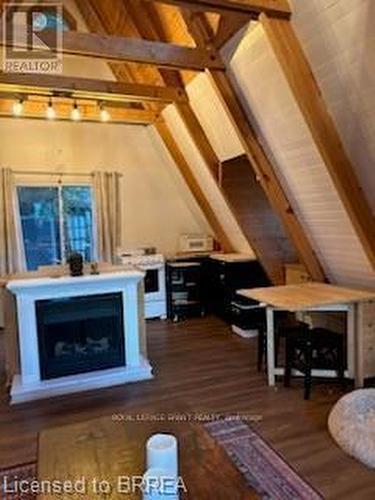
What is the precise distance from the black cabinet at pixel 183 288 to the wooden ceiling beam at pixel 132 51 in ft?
Answer: 9.85

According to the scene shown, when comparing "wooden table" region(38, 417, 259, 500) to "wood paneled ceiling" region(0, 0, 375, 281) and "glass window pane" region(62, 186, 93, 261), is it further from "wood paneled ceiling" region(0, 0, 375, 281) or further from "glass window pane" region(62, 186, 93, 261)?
"glass window pane" region(62, 186, 93, 261)

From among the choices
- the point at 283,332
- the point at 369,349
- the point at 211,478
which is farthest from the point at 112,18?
the point at 211,478

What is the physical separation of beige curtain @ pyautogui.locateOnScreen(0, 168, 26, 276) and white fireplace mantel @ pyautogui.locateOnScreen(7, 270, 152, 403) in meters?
2.14

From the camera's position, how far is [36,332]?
3.45 m

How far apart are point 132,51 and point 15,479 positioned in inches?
125

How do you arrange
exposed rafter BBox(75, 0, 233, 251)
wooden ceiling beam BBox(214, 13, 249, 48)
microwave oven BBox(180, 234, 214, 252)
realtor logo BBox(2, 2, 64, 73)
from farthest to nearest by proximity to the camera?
microwave oven BBox(180, 234, 214, 252) < exposed rafter BBox(75, 0, 233, 251) < realtor logo BBox(2, 2, 64, 73) < wooden ceiling beam BBox(214, 13, 249, 48)

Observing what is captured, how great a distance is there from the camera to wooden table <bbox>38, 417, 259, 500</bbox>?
1.46 metres

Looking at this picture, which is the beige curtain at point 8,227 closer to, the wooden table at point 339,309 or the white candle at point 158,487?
the wooden table at point 339,309

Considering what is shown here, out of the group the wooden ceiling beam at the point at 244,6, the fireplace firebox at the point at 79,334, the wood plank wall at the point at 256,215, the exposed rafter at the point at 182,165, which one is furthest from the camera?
the exposed rafter at the point at 182,165

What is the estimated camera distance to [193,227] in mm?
6609

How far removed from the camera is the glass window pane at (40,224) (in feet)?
18.4

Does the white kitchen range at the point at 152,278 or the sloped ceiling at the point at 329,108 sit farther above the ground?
the sloped ceiling at the point at 329,108

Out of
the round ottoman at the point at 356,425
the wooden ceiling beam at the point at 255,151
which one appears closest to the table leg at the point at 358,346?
the round ottoman at the point at 356,425

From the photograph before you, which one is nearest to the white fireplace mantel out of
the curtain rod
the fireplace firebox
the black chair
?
the fireplace firebox
